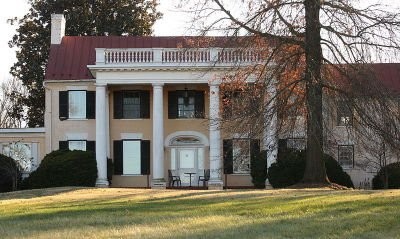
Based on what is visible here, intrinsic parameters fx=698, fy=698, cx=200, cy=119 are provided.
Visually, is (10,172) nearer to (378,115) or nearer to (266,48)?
(266,48)

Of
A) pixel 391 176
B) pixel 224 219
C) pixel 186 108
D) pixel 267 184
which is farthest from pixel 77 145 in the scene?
pixel 224 219

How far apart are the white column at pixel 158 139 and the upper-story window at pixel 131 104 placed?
5.86ft

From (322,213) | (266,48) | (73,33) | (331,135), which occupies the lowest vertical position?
(322,213)

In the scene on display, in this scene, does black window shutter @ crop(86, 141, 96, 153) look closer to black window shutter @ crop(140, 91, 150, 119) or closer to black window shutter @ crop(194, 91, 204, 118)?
black window shutter @ crop(140, 91, 150, 119)

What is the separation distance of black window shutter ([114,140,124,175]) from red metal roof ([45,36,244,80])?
3.85 meters

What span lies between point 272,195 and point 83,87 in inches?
788

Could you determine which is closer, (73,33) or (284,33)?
(284,33)

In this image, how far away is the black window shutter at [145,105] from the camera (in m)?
37.3

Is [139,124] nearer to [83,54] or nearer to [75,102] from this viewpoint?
[75,102]

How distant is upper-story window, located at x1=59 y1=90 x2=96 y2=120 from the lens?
37.1 m

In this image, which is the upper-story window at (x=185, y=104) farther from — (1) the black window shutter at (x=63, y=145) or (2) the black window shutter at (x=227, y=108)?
(2) the black window shutter at (x=227, y=108)

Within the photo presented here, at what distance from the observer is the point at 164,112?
37.4m

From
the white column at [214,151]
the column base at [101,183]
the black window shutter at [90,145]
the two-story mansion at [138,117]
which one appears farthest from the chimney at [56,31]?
the white column at [214,151]

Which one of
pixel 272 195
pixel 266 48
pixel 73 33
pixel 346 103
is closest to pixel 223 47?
pixel 266 48
